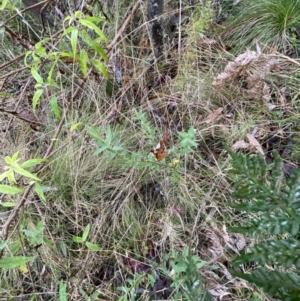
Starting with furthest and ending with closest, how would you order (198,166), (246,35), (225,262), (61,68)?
(246,35) < (61,68) < (198,166) < (225,262)

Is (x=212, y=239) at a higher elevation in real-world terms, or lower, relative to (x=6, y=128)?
lower

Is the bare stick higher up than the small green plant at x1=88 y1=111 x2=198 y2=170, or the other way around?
the bare stick

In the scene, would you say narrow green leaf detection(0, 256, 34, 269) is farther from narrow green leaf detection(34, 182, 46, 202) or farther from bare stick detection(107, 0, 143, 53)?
bare stick detection(107, 0, 143, 53)

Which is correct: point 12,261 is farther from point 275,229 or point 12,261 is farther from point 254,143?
point 254,143

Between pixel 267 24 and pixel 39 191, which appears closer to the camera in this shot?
pixel 39 191

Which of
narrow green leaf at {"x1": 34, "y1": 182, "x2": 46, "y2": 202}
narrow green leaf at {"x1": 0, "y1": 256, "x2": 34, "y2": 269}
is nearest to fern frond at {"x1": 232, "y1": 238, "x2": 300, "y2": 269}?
narrow green leaf at {"x1": 0, "y1": 256, "x2": 34, "y2": 269}

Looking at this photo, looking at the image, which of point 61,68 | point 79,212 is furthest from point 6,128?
point 79,212

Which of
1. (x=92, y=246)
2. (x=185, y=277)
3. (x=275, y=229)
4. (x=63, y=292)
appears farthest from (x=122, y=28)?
(x=275, y=229)

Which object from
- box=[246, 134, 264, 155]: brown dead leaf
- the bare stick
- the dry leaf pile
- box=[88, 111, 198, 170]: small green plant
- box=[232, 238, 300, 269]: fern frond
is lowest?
box=[246, 134, 264, 155]: brown dead leaf

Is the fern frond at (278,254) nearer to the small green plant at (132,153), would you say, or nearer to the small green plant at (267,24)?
the small green plant at (132,153)

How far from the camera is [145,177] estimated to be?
1.71 meters

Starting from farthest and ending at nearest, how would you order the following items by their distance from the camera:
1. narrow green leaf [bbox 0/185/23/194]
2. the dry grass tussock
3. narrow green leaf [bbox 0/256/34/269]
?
the dry grass tussock < narrow green leaf [bbox 0/185/23/194] < narrow green leaf [bbox 0/256/34/269]

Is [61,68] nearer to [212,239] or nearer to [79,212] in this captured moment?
[79,212]

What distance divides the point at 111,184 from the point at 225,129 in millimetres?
506
